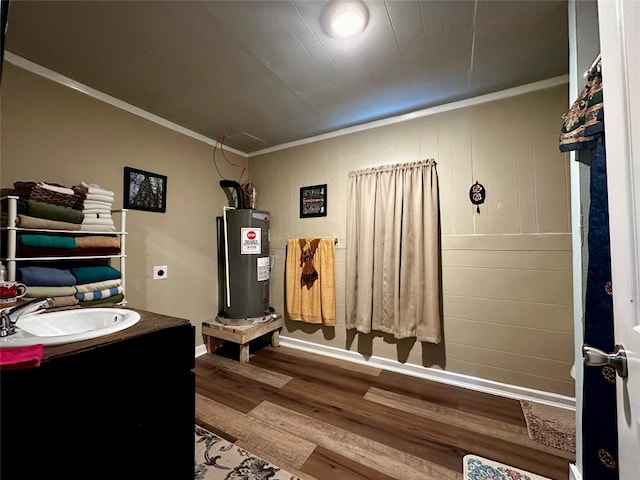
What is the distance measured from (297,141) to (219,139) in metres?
0.86

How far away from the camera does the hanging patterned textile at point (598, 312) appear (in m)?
0.82

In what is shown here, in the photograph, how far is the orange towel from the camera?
2.68m

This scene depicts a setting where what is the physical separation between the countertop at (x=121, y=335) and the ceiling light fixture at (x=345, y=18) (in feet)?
5.37

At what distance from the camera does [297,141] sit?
2955 millimetres

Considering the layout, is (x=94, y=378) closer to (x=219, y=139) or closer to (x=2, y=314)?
(x=2, y=314)

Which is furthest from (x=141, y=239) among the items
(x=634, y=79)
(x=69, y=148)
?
(x=634, y=79)

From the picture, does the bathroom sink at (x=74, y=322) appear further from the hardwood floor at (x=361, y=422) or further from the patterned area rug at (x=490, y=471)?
the patterned area rug at (x=490, y=471)

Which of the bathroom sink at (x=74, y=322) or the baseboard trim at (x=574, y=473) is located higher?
the bathroom sink at (x=74, y=322)

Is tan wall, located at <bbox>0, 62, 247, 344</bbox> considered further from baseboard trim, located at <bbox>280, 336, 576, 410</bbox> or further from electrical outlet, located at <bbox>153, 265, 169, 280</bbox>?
baseboard trim, located at <bbox>280, 336, 576, 410</bbox>

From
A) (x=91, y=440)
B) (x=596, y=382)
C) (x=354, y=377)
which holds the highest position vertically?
(x=596, y=382)

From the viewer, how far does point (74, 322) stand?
111cm

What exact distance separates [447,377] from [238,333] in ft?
6.27

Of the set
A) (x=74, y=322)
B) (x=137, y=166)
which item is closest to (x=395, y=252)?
(x=74, y=322)

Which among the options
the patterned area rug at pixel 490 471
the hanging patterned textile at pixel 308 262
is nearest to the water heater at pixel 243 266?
the hanging patterned textile at pixel 308 262
